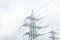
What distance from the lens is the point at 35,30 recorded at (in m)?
88.5

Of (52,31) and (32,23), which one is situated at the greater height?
(52,31)

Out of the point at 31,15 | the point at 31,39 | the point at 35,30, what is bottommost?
the point at 31,39

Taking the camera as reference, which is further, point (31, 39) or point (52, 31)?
point (52, 31)

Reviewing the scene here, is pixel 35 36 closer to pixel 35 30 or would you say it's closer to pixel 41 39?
pixel 35 30

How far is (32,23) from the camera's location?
84.9 m

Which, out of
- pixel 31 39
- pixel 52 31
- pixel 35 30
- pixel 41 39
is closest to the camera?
pixel 31 39

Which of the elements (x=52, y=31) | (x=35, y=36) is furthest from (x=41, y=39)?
(x=52, y=31)

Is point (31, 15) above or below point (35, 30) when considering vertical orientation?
above

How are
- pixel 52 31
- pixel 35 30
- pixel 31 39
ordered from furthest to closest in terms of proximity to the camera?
pixel 52 31 < pixel 35 30 < pixel 31 39

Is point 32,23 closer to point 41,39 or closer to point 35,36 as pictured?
point 35,36

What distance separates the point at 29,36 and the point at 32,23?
6856 mm

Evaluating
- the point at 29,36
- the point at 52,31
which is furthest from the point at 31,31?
the point at 52,31

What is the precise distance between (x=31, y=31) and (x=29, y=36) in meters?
2.88

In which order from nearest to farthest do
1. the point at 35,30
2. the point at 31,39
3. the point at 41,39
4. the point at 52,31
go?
1. the point at 31,39
2. the point at 35,30
3. the point at 41,39
4. the point at 52,31
